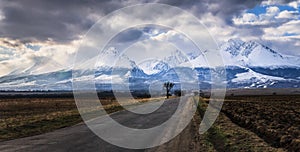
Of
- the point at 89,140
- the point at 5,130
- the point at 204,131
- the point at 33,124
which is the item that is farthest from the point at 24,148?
the point at 33,124

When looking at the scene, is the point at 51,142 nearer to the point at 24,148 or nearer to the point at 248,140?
the point at 24,148

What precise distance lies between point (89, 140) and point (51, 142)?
5.57 feet

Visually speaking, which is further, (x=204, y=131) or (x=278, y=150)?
(x=204, y=131)

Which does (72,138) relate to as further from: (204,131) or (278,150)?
(278,150)

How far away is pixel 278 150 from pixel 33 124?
18.2m

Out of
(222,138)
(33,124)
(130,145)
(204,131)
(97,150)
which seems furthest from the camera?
(33,124)

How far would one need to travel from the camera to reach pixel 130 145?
15.6 m

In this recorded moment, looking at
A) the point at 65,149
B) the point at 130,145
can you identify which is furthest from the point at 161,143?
the point at 65,149

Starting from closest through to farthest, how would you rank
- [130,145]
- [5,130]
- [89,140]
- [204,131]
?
[130,145]
[89,140]
[204,131]
[5,130]

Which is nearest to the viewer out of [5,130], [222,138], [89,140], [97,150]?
[97,150]

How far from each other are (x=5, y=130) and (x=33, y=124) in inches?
148

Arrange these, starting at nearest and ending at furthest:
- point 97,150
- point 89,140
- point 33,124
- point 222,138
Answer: point 97,150, point 89,140, point 222,138, point 33,124

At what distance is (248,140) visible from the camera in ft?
57.0

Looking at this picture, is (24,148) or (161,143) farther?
(161,143)
